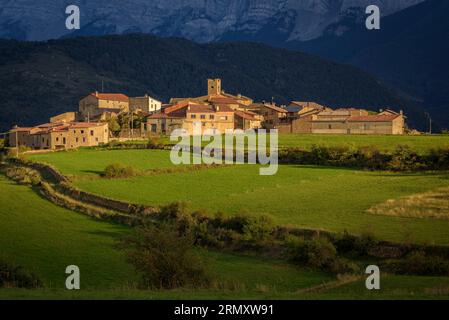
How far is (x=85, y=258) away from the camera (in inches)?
1415

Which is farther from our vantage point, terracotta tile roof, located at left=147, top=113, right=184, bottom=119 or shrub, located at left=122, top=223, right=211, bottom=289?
terracotta tile roof, located at left=147, top=113, right=184, bottom=119

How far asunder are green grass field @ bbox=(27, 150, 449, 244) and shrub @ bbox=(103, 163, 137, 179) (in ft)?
4.58

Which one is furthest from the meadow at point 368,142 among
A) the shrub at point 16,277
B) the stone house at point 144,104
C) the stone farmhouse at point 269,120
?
the shrub at point 16,277

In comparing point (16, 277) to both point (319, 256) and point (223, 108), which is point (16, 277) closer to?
point (319, 256)

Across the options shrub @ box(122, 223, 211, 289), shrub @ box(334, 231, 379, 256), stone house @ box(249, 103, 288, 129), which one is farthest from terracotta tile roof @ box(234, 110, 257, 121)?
shrub @ box(122, 223, 211, 289)

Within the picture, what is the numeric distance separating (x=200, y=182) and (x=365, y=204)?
16.9m

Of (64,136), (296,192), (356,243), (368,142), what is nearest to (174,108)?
(64,136)

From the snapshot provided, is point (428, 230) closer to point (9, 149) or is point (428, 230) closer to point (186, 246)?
point (186, 246)

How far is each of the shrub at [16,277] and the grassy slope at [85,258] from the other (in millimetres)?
718

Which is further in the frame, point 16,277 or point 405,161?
point 405,161

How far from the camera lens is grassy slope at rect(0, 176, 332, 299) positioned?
2991 cm

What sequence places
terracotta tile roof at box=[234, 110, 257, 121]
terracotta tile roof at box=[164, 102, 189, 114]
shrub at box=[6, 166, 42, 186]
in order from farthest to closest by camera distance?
terracotta tile roof at box=[164, 102, 189, 114], terracotta tile roof at box=[234, 110, 257, 121], shrub at box=[6, 166, 42, 186]

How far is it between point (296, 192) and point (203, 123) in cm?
5042

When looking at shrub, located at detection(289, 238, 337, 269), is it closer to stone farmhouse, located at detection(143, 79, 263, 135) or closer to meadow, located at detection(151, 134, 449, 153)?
meadow, located at detection(151, 134, 449, 153)
